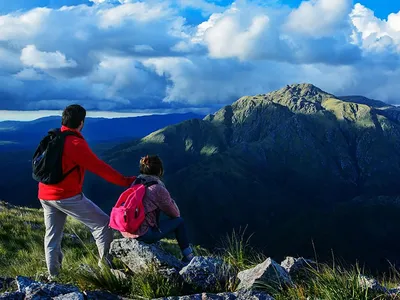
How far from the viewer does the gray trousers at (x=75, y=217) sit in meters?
8.79

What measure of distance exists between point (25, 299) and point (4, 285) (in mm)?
1786

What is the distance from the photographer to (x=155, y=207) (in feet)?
30.1

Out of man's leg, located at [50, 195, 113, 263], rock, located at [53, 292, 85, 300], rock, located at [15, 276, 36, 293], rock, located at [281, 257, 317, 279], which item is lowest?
rock, located at [281, 257, 317, 279]

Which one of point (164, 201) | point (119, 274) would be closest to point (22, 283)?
point (119, 274)

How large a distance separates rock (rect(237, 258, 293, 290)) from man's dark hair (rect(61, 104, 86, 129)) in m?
4.45

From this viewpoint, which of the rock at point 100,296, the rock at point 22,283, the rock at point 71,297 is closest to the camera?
the rock at point 71,297

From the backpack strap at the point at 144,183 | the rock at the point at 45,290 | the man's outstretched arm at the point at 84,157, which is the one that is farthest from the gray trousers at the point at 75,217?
the rock at the point at 45,290

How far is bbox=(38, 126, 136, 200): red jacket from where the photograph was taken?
8.45 m

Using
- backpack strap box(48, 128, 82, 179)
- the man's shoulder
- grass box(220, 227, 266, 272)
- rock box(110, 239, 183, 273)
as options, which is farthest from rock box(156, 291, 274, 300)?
the man's shoulder

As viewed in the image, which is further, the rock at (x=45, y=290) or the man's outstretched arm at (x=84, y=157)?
the man's outstretched arm at (x=84, y=157)

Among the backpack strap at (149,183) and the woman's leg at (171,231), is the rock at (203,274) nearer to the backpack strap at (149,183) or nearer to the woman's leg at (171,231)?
the woman's leg at (171,231)

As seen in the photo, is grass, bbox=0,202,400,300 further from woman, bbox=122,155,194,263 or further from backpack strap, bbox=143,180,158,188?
backpack strap, bbox=143,180,158,188

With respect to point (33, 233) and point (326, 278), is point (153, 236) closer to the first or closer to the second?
point (326, 278)

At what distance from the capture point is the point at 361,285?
6816mm
